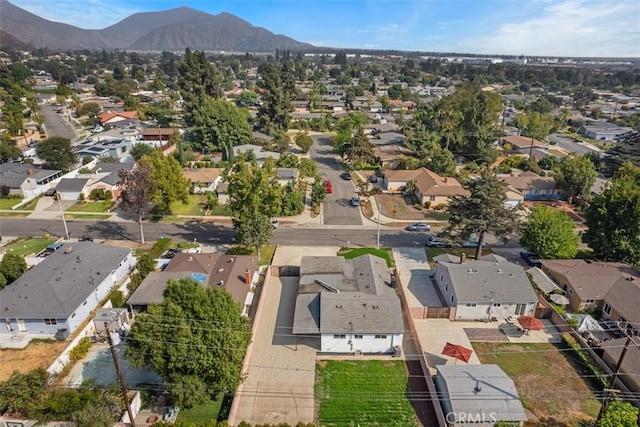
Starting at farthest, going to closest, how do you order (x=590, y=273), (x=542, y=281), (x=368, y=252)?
(x=368, y=252)
(x=542, y=281)
(x=590, y=273)

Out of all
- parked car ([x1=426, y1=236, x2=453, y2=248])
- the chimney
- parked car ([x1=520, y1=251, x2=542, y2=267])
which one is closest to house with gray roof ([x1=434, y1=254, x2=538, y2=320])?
parked car ([x1=520, y1=251, x2=542, y2=267])

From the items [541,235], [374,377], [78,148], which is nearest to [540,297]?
[541,235]

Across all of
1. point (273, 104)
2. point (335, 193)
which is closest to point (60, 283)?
point (335, 193)

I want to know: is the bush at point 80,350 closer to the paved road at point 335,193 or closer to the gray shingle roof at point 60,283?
the gray shingle roof at point 60,283

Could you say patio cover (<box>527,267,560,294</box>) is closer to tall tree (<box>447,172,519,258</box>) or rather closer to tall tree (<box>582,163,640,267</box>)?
tall tree (<box>447,172,519,258</box>)

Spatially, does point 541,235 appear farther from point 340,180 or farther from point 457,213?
point 340,180

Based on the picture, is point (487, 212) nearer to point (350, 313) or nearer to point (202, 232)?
point (350, 313)
